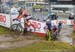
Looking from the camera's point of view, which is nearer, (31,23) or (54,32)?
(54,32)

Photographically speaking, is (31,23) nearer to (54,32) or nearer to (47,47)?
(54,32)

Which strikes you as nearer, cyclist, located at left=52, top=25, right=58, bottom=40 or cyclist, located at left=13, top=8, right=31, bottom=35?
cyclist, located at left=52, top=25, right=58, bottom=40

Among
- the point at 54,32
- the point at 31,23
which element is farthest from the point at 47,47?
the point at 31,23

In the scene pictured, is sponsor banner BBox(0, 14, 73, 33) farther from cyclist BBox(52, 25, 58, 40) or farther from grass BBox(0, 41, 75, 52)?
grass BBox(0, 41, 75, 52)

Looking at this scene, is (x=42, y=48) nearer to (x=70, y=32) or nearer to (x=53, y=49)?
(x=53, y=49)

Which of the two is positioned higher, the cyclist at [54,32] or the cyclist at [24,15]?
the cyclist at [24,15]

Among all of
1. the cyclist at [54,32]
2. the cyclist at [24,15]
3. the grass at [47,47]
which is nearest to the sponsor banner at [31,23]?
the cyclist at [24,15]

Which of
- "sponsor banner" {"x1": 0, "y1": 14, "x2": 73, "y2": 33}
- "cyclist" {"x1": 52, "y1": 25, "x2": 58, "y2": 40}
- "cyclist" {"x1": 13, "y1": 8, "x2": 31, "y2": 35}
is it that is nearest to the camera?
"cyclist" {"x1": 52, "y1": 25, "x2": 58, "y2": 40}

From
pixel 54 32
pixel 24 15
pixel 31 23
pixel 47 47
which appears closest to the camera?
pixel 47 47

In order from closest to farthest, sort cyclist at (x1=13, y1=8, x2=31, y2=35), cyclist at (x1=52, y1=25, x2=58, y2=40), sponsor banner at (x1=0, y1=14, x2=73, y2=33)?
cyclist at (x1=52, y1=25, x2=58, y2=40)
sponsor banner at (x1=0, y1=14, x2=73, y2=33)
cyclist at (x1=13, y1=8, x2=31, y2=35)

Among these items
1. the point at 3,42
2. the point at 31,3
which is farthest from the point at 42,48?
the point at 31,3

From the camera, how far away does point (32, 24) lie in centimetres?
1703

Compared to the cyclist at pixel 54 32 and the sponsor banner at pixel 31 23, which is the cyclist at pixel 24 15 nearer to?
the sponsor banner at pixel 31 23

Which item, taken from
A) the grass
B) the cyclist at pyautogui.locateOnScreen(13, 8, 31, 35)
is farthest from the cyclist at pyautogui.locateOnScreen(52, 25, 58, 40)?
the cyclist at pyautogui.locateOnScreen(13, 8, 31, 35)
